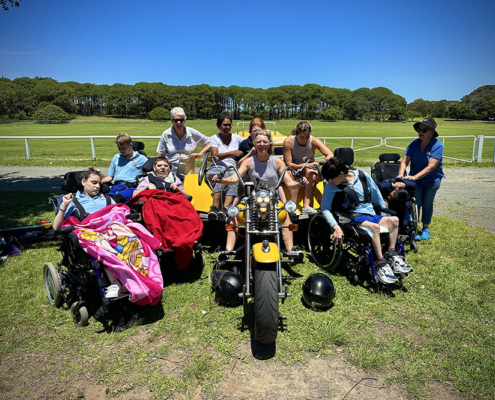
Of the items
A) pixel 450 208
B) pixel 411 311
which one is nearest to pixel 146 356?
pixel 411 311

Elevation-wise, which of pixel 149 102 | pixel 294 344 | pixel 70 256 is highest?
pixel 149 102

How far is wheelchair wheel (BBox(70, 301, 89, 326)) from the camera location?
3475 millimetres

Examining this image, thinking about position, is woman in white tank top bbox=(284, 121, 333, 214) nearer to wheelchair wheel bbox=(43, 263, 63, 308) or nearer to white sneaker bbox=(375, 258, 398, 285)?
white sneaker bbox=(375, 258, 398, 285)

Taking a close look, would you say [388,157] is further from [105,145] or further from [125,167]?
[105,145]

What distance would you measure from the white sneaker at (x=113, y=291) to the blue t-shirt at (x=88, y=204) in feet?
4.22

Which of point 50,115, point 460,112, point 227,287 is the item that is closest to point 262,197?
point 227,287

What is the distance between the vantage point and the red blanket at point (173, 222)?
410 centimetres

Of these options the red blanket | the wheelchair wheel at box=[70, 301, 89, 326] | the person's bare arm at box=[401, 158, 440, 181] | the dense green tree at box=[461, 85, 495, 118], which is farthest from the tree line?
the wheelchair wheel at box=[70, 301, 89, 326]

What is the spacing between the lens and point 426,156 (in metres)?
5.68

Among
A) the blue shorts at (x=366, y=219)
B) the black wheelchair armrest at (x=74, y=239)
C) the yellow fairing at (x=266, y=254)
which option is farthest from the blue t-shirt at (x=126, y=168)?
the blue shorts at (x=366, y=219)

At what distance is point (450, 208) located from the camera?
8031 millimetres

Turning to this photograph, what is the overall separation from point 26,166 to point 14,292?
1284 cm

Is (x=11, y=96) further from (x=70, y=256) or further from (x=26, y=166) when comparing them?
(x=70, y=256)

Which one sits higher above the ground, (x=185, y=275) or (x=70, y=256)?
(x=70, y=256)
